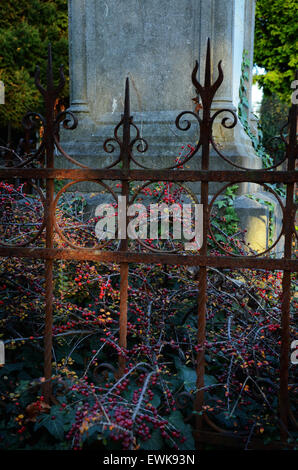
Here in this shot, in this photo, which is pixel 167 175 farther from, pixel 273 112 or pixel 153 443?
pixel 273 112

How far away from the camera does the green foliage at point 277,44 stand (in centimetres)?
1405

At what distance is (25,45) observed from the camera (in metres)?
10.4

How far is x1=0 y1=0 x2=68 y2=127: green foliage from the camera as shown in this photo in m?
10.0

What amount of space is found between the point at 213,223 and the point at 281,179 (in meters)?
1.70

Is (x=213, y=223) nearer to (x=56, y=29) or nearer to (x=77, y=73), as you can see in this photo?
(x=77, y=73)

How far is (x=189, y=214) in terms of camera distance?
3107 mm

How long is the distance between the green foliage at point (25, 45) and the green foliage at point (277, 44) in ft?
21.4

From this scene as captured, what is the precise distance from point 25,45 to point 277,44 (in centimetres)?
837

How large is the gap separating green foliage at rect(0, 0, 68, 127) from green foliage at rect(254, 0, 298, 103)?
654 centimetres

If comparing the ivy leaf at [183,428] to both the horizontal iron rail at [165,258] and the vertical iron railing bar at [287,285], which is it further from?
the horizontal iron rail at [165,258]

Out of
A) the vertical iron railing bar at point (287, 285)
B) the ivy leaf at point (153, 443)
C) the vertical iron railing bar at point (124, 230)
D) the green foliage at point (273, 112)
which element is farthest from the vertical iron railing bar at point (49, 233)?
the green foliage at point (273, 112)

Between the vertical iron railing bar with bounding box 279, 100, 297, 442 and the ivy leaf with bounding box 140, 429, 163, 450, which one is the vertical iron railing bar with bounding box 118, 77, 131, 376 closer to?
the ivy leaf with bounding box 140, 429, 163, 450

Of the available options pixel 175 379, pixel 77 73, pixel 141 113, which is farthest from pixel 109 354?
pixel 77 73

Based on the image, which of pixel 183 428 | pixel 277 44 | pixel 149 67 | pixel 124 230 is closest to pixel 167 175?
pixel 124 230
